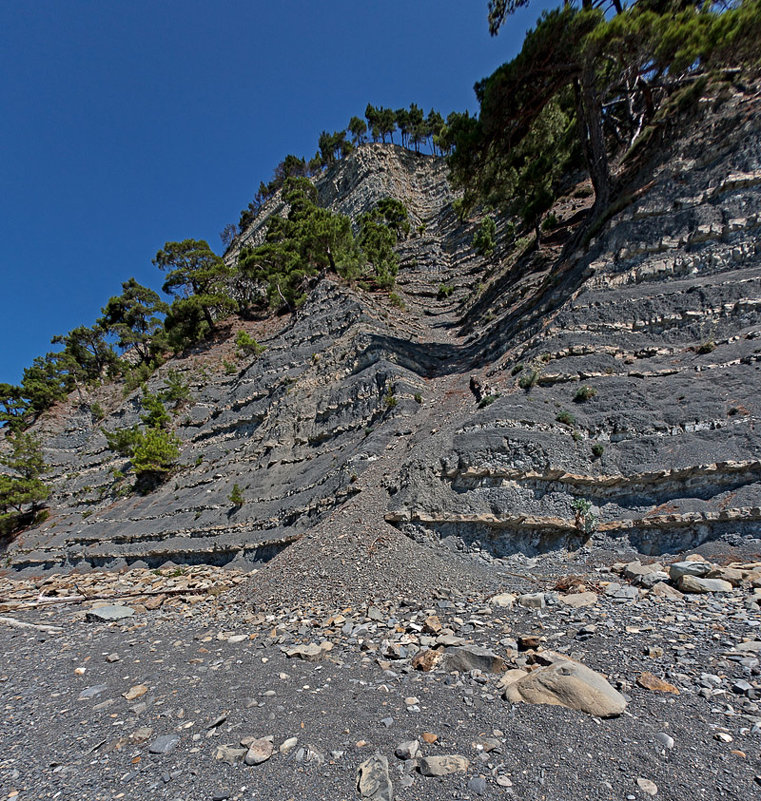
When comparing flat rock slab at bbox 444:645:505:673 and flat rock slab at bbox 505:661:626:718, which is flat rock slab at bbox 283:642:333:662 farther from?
flat rock slab at bbox 505:661:626:718

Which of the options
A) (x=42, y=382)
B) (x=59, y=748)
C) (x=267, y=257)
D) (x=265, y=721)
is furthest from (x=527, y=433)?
(x=42, y=382)

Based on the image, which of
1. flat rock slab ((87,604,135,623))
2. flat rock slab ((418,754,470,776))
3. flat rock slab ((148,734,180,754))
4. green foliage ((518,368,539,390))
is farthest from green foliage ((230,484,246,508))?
flat rock slab ((418,754,470,776))

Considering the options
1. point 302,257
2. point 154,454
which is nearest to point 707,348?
point 154,454

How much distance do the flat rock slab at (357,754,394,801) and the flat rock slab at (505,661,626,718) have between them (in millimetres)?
1844

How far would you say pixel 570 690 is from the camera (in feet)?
14.1

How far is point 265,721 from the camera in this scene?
15.5 feet

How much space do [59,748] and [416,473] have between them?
29.6 ft

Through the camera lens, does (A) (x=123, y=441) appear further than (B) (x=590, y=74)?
Yes

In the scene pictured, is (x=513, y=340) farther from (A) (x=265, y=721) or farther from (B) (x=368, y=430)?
(A) (x=265, y=721)

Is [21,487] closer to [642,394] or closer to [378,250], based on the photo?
[378,250]

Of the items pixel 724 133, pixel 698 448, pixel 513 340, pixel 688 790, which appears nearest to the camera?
pixel 688 790

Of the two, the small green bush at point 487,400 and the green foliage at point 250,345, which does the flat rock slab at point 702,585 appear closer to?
the small green bush at point 487,400

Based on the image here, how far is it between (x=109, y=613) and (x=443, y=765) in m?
11.8

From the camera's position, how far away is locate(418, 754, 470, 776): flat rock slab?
355 centimetres
